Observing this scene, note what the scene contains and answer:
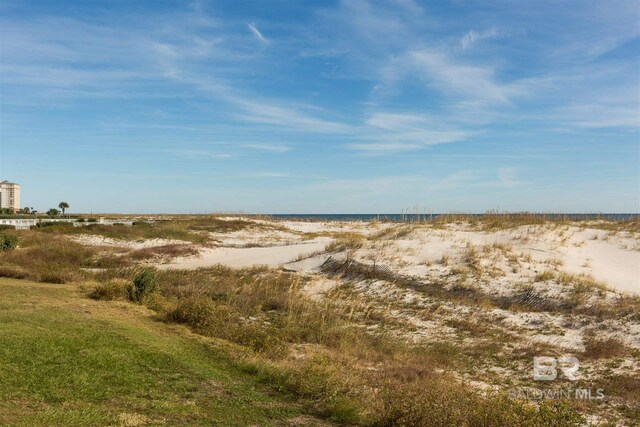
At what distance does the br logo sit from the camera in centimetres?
972

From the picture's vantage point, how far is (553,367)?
403 inches

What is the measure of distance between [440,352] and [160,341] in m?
6.25

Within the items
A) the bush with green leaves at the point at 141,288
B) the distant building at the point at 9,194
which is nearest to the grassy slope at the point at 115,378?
the bush with green leaves at the point at 141,288

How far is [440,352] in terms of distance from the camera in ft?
36.5

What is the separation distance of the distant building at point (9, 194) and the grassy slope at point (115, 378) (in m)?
133

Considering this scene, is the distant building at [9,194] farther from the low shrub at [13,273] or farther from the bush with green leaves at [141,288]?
the bush with green leaves at [141,288]

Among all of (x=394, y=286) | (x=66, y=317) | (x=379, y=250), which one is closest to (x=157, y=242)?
(x=379, y=250)

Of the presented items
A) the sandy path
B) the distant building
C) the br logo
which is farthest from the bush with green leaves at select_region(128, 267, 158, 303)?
the distant building

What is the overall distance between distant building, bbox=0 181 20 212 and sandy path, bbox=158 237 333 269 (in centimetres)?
11576

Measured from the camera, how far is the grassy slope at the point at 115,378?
619cm

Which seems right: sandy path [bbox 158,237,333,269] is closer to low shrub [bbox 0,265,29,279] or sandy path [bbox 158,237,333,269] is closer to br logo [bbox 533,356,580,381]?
low shrub [bbox 0,265,29,279]

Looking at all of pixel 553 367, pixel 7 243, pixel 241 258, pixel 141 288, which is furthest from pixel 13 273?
pixel 553 367

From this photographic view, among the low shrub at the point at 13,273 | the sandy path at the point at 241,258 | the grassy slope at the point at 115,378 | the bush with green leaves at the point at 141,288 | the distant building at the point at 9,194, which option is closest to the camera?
the grassy slope at the point at 115,378

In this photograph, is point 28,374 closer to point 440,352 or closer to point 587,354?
point 440,352
